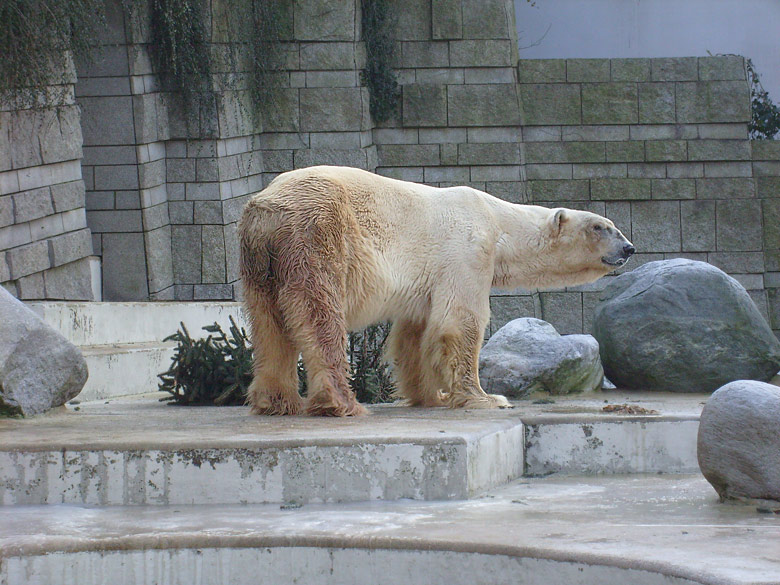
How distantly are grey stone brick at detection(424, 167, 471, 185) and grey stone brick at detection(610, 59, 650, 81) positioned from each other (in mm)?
2005

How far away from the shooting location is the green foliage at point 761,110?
1310 cm

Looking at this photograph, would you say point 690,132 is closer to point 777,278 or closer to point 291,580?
point 777,278

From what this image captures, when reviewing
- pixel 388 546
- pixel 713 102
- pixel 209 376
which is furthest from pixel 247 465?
pixel 713 102

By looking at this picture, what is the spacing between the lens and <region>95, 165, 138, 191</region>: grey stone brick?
9.94 metres

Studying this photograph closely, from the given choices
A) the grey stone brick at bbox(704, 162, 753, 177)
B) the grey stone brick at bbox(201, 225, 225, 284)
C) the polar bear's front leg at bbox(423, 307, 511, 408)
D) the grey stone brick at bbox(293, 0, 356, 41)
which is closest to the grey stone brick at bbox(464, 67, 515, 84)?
the grey stone brick at bbox(293, 0, 356, 41)

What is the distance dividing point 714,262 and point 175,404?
762 cm

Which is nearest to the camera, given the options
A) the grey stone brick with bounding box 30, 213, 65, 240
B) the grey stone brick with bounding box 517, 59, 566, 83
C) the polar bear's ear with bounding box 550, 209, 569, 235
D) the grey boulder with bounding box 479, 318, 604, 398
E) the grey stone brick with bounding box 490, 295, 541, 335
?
the polar bear's ear with bounding box 550, 209, 569, 235

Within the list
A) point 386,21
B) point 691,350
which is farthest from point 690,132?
point 691,350

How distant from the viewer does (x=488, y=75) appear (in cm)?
1214

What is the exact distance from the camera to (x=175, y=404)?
6.82 metres

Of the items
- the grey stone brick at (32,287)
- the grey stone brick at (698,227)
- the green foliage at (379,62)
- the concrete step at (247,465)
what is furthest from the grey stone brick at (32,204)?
the grey stone brick at (698,227)

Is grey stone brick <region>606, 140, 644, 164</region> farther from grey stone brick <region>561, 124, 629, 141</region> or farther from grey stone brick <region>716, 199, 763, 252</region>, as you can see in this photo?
grey stone brick <region>716, 199, 763, 252</region>

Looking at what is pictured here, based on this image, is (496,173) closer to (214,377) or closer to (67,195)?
(67,195)

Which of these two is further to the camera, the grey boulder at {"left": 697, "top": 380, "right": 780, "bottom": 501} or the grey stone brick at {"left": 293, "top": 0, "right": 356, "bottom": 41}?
the grey stone brick at {"left": 293, "top": 0, "right": 356, "bottom": 41}
